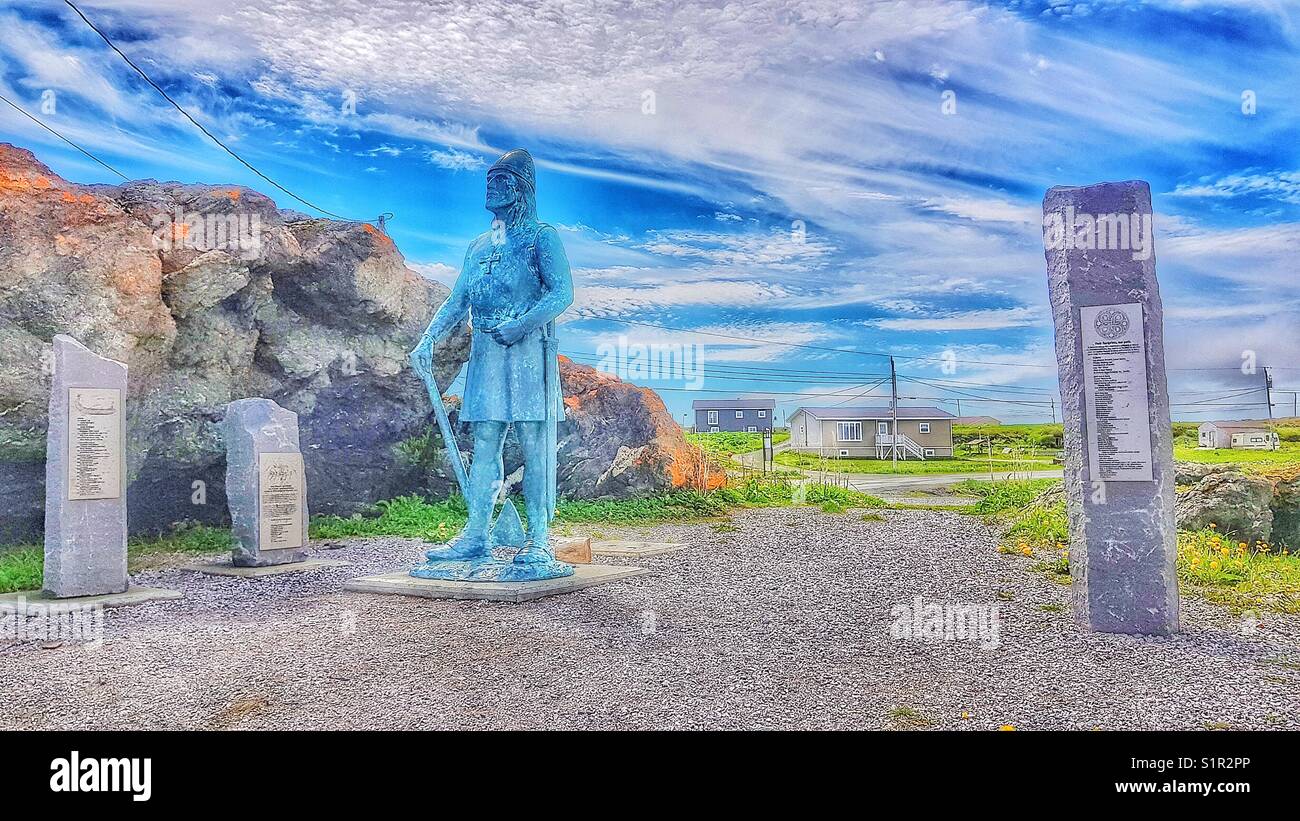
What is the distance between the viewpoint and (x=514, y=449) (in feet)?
46.6

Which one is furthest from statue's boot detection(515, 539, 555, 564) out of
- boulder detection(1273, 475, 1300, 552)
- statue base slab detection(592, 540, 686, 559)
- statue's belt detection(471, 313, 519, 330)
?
boulder detection(1273, 475, 1300, 552)

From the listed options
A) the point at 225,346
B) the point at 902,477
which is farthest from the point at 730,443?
the point at 225,346

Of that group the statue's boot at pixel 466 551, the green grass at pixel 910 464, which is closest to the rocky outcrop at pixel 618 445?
the green grass at pixel 910 464

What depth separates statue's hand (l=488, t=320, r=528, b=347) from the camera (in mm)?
7227

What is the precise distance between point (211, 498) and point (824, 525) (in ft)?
25.8

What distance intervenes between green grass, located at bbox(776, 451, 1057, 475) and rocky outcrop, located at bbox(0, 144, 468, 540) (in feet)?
27.7

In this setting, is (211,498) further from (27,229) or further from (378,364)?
(27,229)

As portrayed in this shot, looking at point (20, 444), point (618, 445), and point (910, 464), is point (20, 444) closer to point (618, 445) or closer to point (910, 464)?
point (618, 445)

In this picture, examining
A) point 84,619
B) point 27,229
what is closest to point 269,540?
point 84,619

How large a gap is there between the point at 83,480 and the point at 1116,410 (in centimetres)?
773

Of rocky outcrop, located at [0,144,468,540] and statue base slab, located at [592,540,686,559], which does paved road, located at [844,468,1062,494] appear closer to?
statue base slab, located at [592,540,686,559]

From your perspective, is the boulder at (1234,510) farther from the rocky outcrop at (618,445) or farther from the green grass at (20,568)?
the green grass at (20,568)

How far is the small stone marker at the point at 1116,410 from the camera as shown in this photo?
18.9 ft

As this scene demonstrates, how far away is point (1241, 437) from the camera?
1641cm
